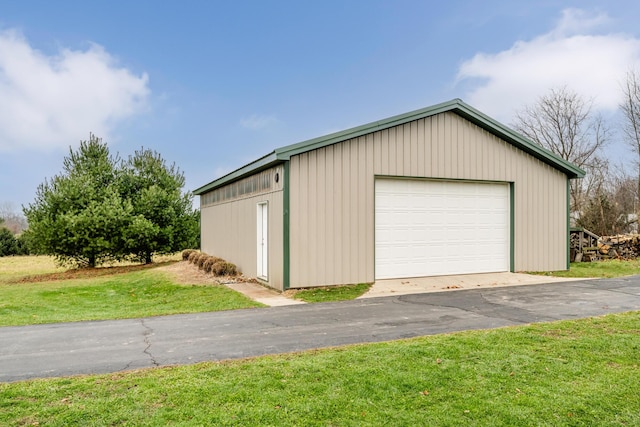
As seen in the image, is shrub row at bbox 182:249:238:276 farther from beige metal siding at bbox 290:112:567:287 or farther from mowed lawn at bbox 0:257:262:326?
beige metal siding at bbox 290:112:567:287

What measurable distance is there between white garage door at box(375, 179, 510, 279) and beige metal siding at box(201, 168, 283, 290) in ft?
7.91

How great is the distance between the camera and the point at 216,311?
25.0 ft

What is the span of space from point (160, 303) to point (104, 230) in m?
10.3

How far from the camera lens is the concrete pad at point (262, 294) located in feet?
27.3

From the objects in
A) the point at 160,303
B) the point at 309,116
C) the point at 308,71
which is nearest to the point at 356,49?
the point at 308,71

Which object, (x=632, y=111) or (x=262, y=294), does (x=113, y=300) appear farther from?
(x=632, y=111)

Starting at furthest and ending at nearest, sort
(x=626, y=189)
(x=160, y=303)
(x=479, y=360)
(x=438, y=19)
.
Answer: (x=626, y=189), (x=438, y=19), (x=160, y=303), (x=479, y=360)

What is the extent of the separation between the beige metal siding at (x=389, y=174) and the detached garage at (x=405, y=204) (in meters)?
0.02

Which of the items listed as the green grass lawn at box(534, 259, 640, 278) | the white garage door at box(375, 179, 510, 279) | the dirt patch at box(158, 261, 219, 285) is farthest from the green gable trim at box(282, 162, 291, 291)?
the green grass lawn at box(534, 259, 640, 278)

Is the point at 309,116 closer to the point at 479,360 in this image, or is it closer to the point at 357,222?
the point at 357,222

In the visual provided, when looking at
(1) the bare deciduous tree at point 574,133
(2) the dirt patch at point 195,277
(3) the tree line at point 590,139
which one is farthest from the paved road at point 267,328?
(1) the bare deciduous tree at point 574,133

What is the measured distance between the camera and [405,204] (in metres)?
10.8

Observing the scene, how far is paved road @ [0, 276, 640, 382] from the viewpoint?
4.85 meters

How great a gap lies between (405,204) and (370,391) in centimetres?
752
